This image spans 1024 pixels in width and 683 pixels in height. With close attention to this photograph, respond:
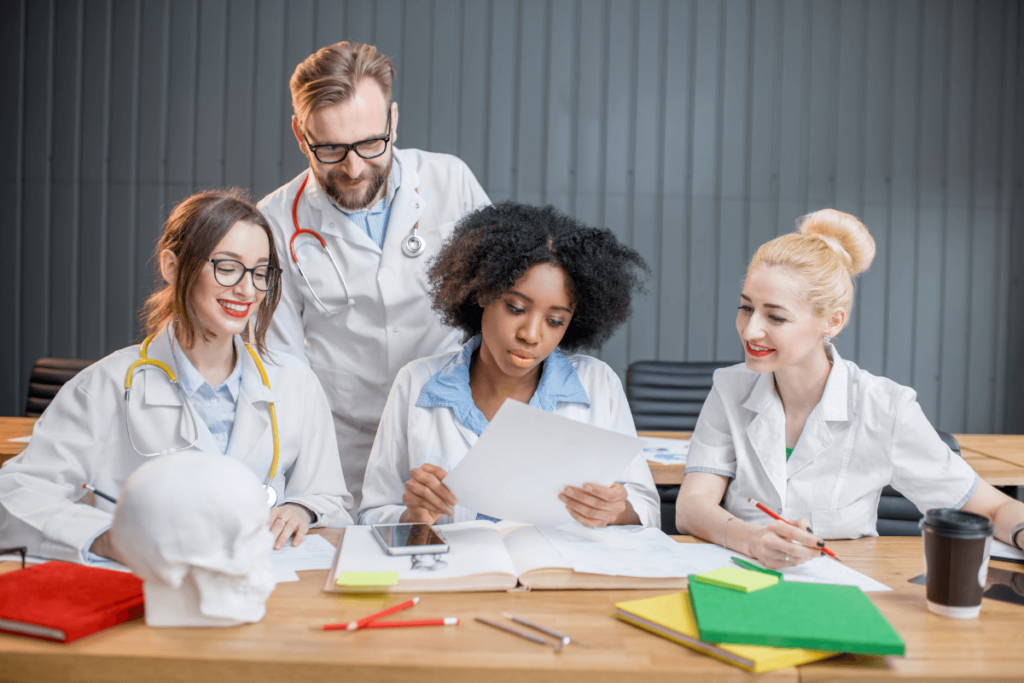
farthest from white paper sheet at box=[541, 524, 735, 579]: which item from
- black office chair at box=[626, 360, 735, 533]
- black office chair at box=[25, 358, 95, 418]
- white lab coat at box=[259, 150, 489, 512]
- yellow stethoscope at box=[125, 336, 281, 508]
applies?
black office chair at box=[25, 358, 95, 418]

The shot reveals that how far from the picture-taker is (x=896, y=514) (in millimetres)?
2484

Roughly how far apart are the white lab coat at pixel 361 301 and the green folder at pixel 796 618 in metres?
1.42

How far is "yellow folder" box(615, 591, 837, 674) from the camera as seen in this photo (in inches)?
34.7

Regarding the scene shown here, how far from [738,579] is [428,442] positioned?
32.4 inches

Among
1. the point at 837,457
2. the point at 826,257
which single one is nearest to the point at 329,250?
the point at 826,257

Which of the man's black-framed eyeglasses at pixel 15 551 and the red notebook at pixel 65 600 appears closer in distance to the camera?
the red notebook at pixel 65 600

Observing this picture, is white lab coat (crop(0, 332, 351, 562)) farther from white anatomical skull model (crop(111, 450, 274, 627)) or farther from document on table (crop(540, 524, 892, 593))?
document on table (crop(540, 524, 892, 593))

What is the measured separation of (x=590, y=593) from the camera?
113 centimetres

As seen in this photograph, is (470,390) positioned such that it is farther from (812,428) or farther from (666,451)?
(666,451)

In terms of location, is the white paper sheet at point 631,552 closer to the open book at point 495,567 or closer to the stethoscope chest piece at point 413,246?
the open book at point 495,567

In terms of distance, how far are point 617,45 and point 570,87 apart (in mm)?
341

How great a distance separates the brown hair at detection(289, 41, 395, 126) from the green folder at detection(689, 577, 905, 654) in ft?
4.96

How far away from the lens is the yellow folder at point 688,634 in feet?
2.89

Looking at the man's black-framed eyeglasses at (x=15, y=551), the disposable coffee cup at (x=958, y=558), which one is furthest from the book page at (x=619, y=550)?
the man's black-framed eyeglasses at (x=15, y=551)
